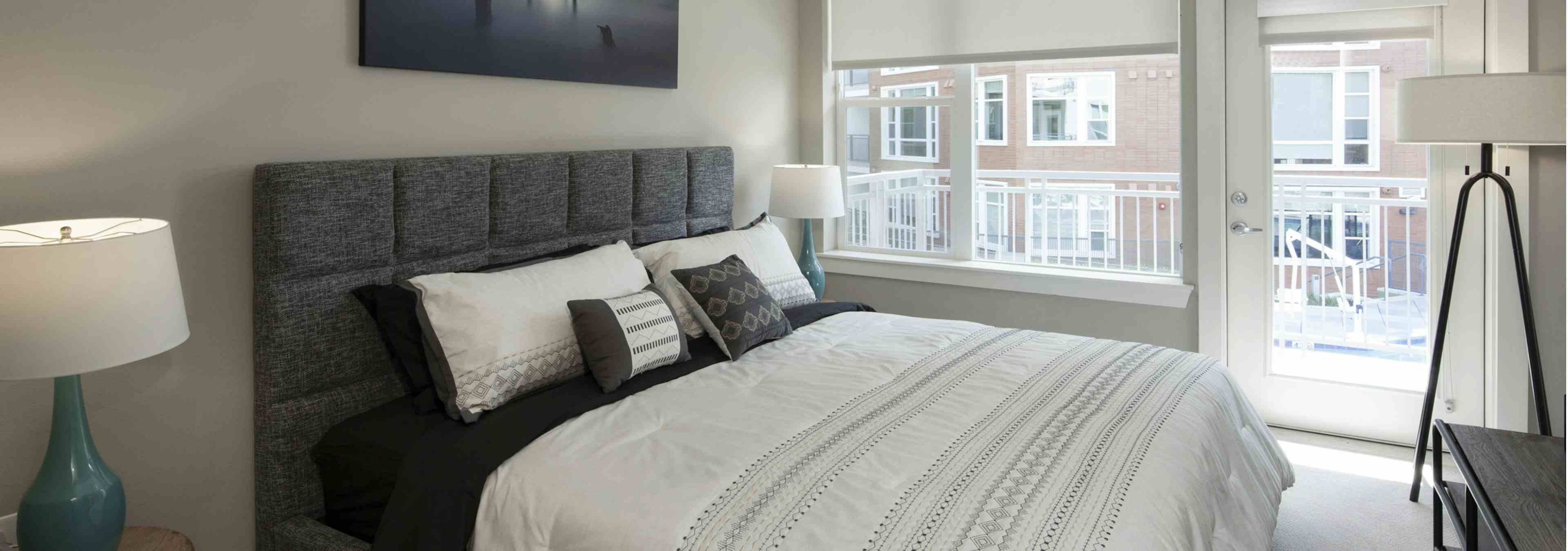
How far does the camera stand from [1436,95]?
285cm

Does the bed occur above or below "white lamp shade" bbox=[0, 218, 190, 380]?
below

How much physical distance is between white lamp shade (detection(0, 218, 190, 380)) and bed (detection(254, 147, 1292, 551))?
56 cm

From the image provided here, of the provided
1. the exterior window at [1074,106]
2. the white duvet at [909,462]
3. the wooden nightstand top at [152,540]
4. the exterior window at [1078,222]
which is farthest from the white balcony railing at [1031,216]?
the wooden nightstand top at [152,540]

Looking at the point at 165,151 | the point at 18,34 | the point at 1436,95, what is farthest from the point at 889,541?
the point at 1436,95

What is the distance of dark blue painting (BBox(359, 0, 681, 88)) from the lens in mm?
2686

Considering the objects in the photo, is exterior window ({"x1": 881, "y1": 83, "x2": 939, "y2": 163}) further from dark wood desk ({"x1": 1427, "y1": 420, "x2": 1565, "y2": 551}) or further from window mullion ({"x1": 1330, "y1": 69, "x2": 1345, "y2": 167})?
dark wood desk ({"x1": 1427, "y1": 420, "x2": 1565, "y2": 551})

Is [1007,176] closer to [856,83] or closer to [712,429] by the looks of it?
[856,83]

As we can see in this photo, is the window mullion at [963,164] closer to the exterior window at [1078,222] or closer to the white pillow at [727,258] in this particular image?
the exterior window at [1078,222]

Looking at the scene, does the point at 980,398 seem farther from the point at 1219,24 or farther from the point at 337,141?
the point at 1219,24

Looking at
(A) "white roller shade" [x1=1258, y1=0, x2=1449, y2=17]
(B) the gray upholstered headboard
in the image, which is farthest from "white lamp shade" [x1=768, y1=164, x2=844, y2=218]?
(A) "white roller shade" [x1=1258, y1=0, x2=1449, y2=17]

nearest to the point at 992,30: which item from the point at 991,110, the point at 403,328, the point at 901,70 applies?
the point at 901,70

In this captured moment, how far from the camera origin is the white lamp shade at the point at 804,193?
4.05 meters

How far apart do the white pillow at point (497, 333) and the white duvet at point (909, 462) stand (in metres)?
0.26

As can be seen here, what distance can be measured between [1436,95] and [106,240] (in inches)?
139
